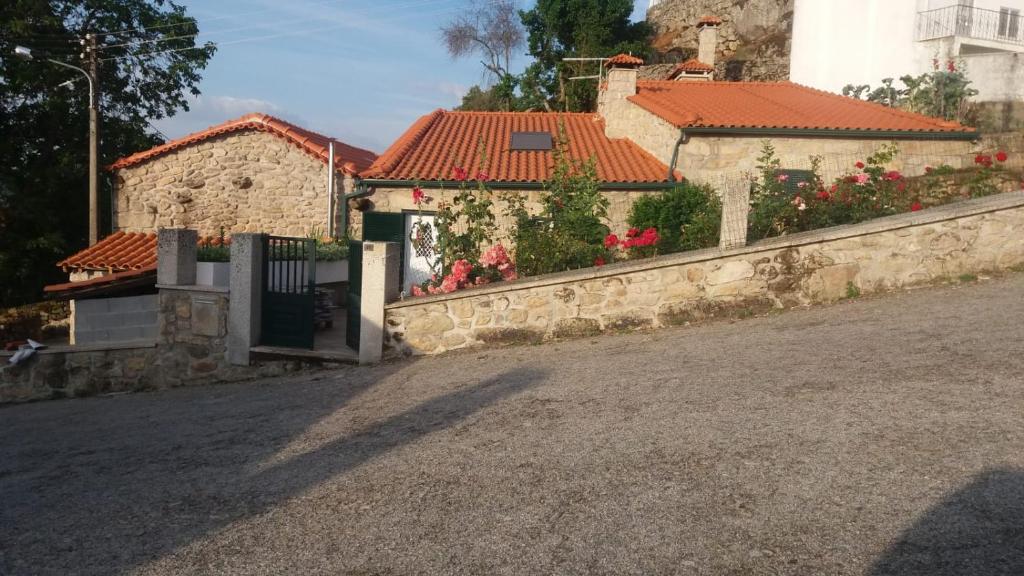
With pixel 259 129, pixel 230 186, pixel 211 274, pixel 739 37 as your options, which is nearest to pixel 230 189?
pixel 230 186

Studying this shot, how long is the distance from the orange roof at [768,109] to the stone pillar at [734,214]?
5.49 metres

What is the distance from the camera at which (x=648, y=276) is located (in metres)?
8.66

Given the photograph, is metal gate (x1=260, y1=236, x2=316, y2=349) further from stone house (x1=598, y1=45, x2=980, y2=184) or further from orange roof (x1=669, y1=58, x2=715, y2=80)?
orange roof (x1=669, y1=58, x2=715, y2=80)

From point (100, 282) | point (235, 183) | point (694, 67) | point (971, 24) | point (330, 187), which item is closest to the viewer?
point (100, 282)

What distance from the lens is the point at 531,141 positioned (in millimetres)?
16844

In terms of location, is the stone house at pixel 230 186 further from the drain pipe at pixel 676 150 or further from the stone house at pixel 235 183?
the drain pipe at pixel 676 150

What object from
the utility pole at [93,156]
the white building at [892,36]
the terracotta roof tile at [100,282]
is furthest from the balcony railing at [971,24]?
the terracotta roof tile at [100,282]

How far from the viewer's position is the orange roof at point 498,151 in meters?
14.3

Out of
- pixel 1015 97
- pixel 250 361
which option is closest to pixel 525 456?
pixel 250 361

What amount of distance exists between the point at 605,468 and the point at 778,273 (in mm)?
4712

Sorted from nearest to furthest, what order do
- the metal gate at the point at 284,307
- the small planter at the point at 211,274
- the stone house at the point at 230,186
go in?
the metal gate at the point at 284,307, the small planter at the point at 211,274, the stone house at the point at 230,186

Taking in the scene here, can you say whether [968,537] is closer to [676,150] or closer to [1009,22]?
[676,150]

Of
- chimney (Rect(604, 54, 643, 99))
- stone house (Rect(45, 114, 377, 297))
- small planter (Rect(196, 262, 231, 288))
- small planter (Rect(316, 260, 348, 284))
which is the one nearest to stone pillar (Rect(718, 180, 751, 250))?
small planter (Rect(196, 262, 231, 288))

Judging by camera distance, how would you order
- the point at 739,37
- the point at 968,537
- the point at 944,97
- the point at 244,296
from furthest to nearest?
the point at 739,37
the point at 944,97
the point at 244,296
the point at 968,537
